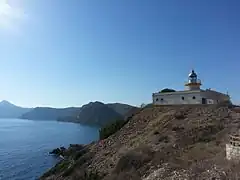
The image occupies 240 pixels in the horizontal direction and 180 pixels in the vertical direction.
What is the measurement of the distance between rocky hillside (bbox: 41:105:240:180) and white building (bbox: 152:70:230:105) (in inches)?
116

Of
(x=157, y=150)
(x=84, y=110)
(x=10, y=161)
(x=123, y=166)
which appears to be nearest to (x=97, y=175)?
(x=123, y=166)

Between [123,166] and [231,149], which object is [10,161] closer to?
[123,166]

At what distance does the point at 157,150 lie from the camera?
17.5 meters

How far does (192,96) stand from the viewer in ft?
105

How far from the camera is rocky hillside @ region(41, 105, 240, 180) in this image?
11.0 meters

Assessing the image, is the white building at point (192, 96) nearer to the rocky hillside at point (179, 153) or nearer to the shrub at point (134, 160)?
the rocky hillside at point (179, 153)

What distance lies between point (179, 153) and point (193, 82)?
2109 centimetres

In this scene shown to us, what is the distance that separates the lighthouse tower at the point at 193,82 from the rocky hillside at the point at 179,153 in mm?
6218

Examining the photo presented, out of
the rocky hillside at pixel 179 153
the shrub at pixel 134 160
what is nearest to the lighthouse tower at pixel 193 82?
the rocky hillside at pixel 179 153

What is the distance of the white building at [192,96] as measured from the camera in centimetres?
3152

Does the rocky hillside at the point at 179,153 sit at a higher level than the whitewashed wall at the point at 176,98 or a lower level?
lower

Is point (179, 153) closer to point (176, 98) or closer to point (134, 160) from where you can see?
point (134, 160)

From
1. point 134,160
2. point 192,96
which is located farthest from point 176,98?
point 134,160

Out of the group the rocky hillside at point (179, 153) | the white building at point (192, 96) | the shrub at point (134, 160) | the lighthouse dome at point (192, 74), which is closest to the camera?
the rocky hillside at point (179, 153)
